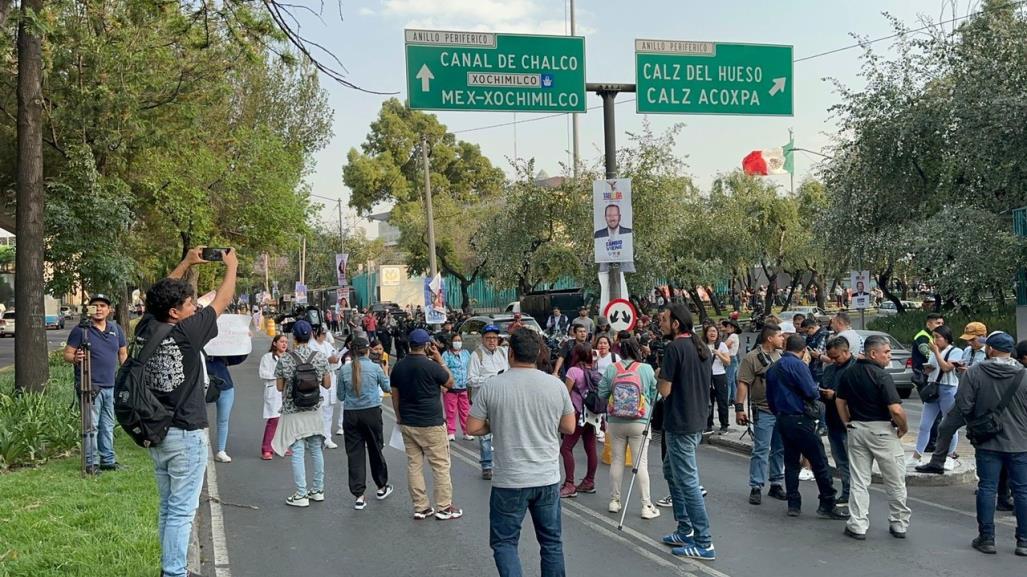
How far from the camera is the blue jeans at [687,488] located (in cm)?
703

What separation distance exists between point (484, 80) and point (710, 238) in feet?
89.4

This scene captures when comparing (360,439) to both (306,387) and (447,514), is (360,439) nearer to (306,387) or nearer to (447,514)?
(306,387)

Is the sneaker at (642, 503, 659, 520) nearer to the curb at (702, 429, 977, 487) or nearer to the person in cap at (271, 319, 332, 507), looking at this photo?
the curb at (702, 429, 977, 487)

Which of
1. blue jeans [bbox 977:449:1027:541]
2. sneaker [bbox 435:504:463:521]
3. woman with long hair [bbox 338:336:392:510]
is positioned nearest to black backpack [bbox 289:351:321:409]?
woman with long hair [bbox 338:336:392:510]

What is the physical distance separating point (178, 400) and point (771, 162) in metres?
65.1

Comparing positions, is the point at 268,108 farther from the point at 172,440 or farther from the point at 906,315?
the point at 172,440

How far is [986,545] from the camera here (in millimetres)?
7164

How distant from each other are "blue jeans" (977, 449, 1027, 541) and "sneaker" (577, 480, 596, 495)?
363 centimetres

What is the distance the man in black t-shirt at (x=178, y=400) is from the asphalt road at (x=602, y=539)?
163 centimetres

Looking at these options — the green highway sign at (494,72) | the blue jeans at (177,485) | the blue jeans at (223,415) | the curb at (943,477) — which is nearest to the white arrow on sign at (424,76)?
the green highway sign at (494,72)

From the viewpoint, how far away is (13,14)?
10.9m

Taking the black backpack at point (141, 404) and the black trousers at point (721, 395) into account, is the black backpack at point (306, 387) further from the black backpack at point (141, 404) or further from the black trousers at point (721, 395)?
the black trousers at point (721, 395)

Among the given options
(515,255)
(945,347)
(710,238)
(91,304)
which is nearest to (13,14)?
(91,304)

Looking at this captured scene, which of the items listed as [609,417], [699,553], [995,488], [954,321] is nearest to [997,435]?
[995,488]
